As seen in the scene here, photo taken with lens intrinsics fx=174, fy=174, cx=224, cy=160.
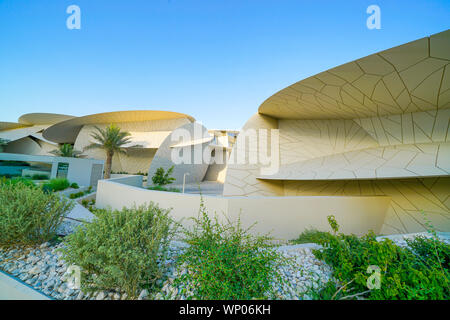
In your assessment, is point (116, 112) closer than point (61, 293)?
No

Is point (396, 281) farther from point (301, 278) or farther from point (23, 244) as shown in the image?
point (23, 244)

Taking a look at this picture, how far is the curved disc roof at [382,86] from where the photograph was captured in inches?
199

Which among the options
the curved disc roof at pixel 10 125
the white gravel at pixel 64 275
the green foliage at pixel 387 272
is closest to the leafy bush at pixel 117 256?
the white gravel at pixel 64 275

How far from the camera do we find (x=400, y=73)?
18.9 feet

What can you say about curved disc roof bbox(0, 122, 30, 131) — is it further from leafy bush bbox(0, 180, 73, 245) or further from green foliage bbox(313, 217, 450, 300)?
green foliage bbox(313, 217, 450, 300)

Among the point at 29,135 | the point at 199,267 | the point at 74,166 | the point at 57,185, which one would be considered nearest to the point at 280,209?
the point at 199,267

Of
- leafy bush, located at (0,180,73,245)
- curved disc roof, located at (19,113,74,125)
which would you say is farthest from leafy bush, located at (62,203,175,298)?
curved disc roof, located at (19,113,74,125)

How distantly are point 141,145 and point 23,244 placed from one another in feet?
66.5

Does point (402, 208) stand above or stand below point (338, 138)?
below

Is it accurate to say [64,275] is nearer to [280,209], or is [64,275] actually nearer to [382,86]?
[280,209]

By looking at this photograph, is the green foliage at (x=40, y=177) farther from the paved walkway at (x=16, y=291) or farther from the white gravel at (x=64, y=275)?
the paved walkway at (x=16, y=291)

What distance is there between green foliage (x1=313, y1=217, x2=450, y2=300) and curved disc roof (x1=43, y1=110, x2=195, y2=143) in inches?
904

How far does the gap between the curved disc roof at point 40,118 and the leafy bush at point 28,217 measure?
4349cm
